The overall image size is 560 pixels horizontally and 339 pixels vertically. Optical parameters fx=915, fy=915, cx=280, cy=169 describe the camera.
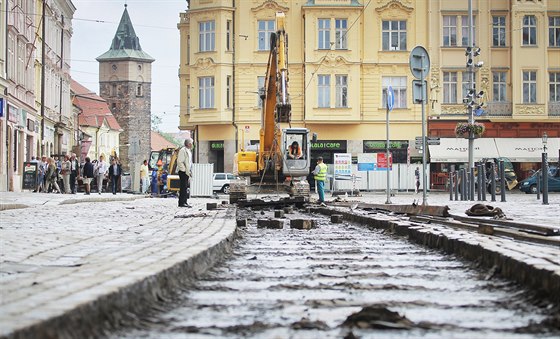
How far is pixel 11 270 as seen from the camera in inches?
247

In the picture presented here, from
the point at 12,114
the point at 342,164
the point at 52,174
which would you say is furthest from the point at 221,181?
the point at 12,114

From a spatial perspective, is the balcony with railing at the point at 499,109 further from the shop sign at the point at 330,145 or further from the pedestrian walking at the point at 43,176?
the pedestrian walking at the point at 43,176

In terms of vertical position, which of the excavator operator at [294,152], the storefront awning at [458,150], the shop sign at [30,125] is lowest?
the excavator operator at [294,152]

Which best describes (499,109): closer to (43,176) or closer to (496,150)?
(496,150)

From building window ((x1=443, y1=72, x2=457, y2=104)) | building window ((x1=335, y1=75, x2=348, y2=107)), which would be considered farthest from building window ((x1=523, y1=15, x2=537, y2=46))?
building window ((x1=335, y1=75, x2=348, y2=107))

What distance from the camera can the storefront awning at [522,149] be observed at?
171 feet

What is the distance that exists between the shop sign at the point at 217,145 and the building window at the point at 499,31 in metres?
16.8

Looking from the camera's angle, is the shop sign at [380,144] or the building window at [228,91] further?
the building window at [228,91]

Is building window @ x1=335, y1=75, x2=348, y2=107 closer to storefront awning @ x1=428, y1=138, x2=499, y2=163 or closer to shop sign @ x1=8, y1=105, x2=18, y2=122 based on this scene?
storefront awning @ x1=428, y1=138, x2=499, y2=163

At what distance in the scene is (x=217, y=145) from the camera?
53.2 m

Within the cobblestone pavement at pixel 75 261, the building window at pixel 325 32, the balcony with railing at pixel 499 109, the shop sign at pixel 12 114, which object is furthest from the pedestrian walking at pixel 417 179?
the cobblestone pavement at pixel 75 261

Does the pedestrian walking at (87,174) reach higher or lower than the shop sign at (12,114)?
lower

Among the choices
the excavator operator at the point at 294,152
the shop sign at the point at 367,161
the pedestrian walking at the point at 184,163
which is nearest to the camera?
the pedestrian walking at the point at 184,163

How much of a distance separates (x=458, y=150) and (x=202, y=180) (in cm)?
1548
